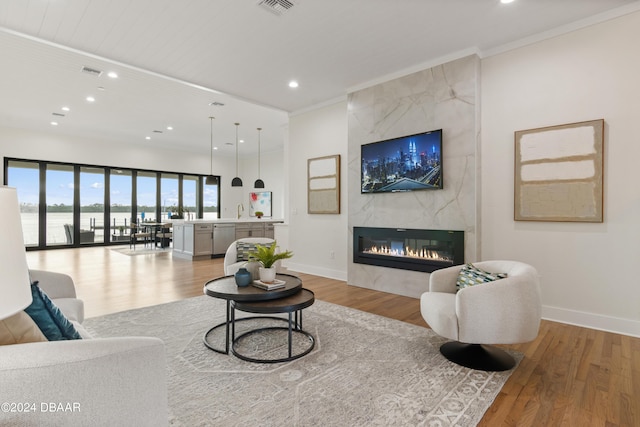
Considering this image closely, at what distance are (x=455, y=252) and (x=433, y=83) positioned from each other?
2.23 m

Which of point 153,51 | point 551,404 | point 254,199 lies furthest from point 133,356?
point 254,199

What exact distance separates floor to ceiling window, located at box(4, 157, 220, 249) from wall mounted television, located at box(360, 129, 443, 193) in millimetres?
8280

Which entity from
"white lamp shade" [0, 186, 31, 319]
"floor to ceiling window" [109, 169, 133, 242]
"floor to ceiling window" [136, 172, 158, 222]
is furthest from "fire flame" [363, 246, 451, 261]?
"floor to ceiling window" [109, 169, 133, 242]

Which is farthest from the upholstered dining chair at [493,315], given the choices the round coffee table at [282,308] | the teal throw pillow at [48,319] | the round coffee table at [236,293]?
the teal throw pillow at [48,319]

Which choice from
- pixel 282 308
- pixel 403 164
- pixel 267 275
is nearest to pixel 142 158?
pixel 403 164

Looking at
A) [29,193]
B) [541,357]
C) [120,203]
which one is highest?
[29,193]

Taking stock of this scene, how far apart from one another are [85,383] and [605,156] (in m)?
4.37

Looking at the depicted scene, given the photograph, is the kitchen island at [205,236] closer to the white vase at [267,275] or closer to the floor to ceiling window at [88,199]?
the floor to ceiling window at [88,199]

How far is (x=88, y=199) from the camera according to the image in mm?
9656

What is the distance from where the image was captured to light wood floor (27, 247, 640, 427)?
1902mm

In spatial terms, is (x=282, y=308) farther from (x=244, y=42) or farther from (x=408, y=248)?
(x=244, y=42)

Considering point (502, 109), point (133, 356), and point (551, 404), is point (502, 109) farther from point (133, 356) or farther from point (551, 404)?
point (133, 356)

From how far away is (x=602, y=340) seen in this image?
2.97m

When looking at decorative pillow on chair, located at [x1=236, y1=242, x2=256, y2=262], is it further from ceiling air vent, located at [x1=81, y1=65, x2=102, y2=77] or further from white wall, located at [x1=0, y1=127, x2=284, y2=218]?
white wall, located at [x1=0, y1=127, x2=284, y2=218]
